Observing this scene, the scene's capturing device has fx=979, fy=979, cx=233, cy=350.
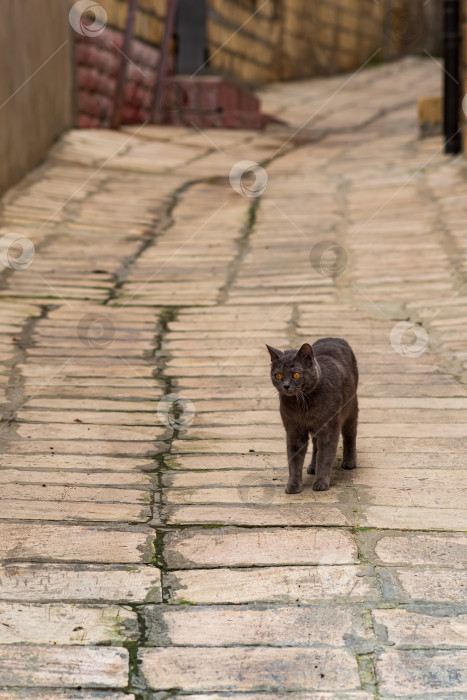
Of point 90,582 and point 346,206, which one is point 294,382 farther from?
point 346,206

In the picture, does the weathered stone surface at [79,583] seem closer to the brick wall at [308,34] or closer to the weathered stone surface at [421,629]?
the weathered stone surface at [421,629]

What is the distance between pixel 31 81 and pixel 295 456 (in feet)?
20.0

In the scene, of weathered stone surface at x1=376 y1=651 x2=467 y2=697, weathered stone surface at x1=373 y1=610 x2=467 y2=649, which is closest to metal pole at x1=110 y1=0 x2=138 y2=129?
weathered stone surface at x1=373 y1=610 x2=467 y2=649

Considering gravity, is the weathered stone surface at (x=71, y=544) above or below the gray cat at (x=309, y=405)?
below

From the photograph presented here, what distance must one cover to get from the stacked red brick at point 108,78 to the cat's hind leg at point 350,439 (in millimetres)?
7526

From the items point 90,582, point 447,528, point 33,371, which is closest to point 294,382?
point 447,528

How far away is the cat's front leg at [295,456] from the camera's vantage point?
10.9 feet

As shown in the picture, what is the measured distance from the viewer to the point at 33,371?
178 inches

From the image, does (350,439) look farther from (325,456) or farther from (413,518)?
(413,518)

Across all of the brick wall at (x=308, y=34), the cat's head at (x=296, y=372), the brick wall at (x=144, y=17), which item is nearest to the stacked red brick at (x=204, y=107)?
the brick wall at (x=144, y=17)

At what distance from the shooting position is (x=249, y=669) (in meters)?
2.29

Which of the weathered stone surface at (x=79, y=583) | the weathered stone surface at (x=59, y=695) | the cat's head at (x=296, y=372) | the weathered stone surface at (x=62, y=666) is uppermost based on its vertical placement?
the cat's head at (x=296, y=372)

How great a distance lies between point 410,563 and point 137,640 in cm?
83

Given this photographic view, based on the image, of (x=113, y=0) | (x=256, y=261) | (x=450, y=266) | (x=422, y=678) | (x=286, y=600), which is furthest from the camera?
(x=113, y=0)
